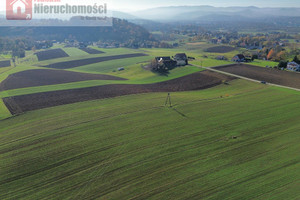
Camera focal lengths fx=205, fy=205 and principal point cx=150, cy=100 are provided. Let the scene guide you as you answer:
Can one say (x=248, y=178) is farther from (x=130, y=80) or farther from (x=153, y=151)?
(x=130, y=80)


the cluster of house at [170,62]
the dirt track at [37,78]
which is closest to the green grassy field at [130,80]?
the cluster of house at [170,62]

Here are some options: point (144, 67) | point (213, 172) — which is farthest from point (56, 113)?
point (144, 67)

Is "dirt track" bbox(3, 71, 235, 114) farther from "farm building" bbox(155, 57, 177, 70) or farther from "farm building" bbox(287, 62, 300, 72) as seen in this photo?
"farm building" bbox(287, 62, 300, 72)

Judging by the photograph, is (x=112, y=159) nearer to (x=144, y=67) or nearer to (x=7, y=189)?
(x=7, y=189)

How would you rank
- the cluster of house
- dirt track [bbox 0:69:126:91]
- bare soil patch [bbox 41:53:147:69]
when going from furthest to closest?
bare soil patch [bbox 41:53:147:69]
the cluster of house
dirt track [bbox 0:69:126:91]

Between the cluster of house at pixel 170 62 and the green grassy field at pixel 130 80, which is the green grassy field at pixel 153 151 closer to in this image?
the green grassy field at pixel 130 80

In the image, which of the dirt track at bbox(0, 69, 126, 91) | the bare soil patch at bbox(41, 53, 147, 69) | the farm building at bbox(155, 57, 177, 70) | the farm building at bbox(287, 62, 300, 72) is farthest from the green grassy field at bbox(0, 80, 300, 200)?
the bare soil patch at bbox(41, 53, 147, 69)

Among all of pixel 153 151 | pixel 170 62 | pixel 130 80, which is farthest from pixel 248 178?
pixel 170 62
